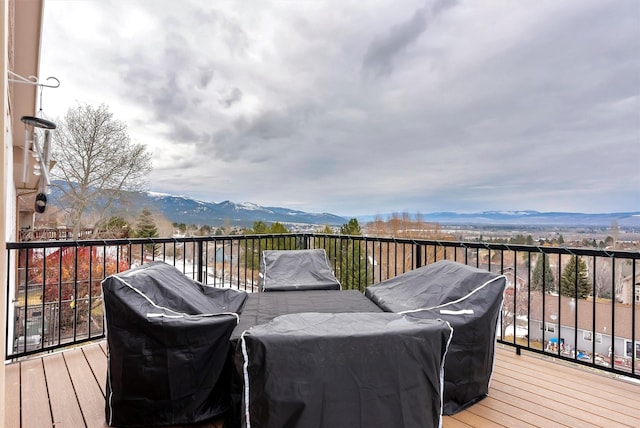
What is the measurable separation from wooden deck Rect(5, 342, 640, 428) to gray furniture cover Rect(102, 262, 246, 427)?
0.20m

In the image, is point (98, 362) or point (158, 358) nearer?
point (158, 358)

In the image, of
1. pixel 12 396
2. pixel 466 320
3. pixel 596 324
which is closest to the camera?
pixel 466 320

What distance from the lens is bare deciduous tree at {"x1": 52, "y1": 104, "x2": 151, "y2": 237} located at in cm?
923

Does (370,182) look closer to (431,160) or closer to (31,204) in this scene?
(431,160)

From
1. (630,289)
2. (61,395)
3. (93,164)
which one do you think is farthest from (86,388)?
(93,164)

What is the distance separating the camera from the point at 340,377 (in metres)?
1.16

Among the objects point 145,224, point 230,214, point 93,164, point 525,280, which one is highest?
point 93,164

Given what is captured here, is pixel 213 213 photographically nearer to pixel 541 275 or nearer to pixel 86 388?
pixel 86 388

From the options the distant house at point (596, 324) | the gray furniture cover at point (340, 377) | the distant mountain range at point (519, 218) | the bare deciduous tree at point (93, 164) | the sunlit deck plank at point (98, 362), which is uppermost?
the bare deciduous tree at point (93, 164)

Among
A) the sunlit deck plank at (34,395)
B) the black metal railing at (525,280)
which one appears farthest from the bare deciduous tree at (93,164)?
the sunlit deck plank at (34,395)

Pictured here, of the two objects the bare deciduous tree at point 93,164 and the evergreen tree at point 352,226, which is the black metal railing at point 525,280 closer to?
the bare deciduous tree at point 93,164

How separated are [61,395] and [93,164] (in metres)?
10.1

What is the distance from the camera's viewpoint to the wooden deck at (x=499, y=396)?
1.78 meters

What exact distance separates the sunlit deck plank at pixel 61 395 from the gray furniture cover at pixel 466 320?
2050 mm
